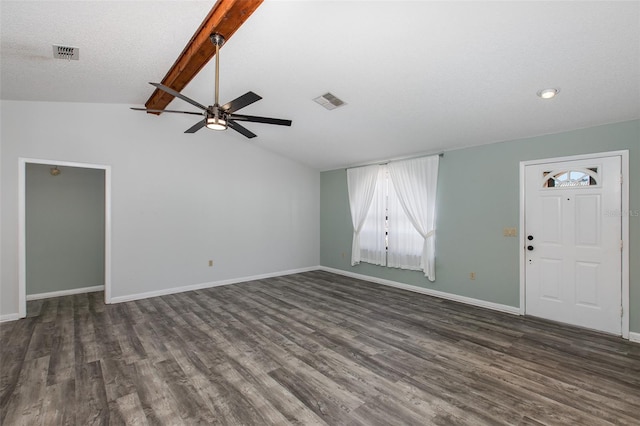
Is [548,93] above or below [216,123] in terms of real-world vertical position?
above

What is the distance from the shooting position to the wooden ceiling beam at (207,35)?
2.34m

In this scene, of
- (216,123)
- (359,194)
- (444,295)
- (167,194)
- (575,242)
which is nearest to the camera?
(216,123)

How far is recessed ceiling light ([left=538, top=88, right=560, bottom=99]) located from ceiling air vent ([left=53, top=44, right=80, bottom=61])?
15.3ft

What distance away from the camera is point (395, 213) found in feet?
18.8

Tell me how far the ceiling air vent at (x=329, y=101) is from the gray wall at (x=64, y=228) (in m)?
4.40

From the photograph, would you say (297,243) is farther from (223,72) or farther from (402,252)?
(223,72)

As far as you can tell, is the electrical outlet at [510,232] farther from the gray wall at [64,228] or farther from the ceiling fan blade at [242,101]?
the gray wall at [64,228]

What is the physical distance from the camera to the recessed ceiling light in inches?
118

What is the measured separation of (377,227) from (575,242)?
3.11 metres

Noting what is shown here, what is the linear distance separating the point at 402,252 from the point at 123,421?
4643 millimetres

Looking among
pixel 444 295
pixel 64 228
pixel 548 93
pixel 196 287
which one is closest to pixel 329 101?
pixel 548 93

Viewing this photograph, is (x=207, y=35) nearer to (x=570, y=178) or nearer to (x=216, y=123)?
(x=216, y=123)

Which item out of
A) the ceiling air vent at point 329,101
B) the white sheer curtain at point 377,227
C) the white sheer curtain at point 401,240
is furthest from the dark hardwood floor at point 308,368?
the ceiling air vent at point 329,101

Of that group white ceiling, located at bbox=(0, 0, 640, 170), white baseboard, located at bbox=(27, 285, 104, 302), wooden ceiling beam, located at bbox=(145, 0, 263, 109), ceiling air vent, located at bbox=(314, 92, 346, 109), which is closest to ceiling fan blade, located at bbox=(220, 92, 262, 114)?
wooden ceiling beam, located at bbox=(145, 0, 263, 109)
